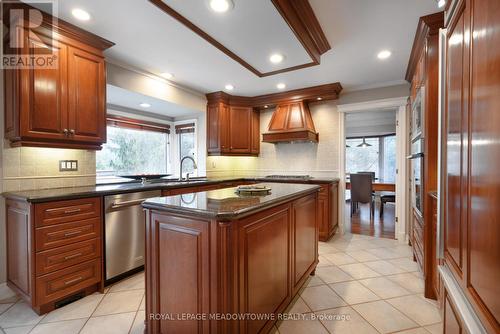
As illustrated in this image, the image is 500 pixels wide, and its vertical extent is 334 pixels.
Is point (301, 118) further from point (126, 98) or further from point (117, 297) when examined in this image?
point (117, 297)

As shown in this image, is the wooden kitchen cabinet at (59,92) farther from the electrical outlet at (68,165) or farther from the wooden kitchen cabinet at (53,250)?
the wooden kitchen cabinet at (53,250)

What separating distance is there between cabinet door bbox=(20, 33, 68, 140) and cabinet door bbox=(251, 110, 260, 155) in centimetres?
306

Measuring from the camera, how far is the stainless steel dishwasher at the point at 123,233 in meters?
2.24

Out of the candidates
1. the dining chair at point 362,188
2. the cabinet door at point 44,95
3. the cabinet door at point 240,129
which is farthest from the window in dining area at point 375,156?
the cabinet door at point 44,95

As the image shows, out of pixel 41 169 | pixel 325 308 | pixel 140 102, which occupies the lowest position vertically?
pixel 325 308

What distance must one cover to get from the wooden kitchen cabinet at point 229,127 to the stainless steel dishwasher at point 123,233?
1.90m

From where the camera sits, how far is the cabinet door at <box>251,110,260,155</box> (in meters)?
4.66

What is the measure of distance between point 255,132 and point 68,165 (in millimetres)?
3092

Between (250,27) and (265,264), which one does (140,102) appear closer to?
(250,27)

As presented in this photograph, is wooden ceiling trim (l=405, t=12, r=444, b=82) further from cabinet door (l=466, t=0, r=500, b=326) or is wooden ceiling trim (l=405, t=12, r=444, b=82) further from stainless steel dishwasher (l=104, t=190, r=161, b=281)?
stainless steel dishwasher (l=104, t=190, r=161, b=281)

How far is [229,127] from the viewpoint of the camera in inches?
171

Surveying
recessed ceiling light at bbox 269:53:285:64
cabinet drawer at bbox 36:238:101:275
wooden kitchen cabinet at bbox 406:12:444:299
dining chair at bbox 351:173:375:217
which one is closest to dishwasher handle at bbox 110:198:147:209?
cabinet drawer at bbox 36:238:101:275

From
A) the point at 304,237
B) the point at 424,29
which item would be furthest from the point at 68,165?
the point at 424,29

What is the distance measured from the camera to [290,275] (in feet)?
6.16
